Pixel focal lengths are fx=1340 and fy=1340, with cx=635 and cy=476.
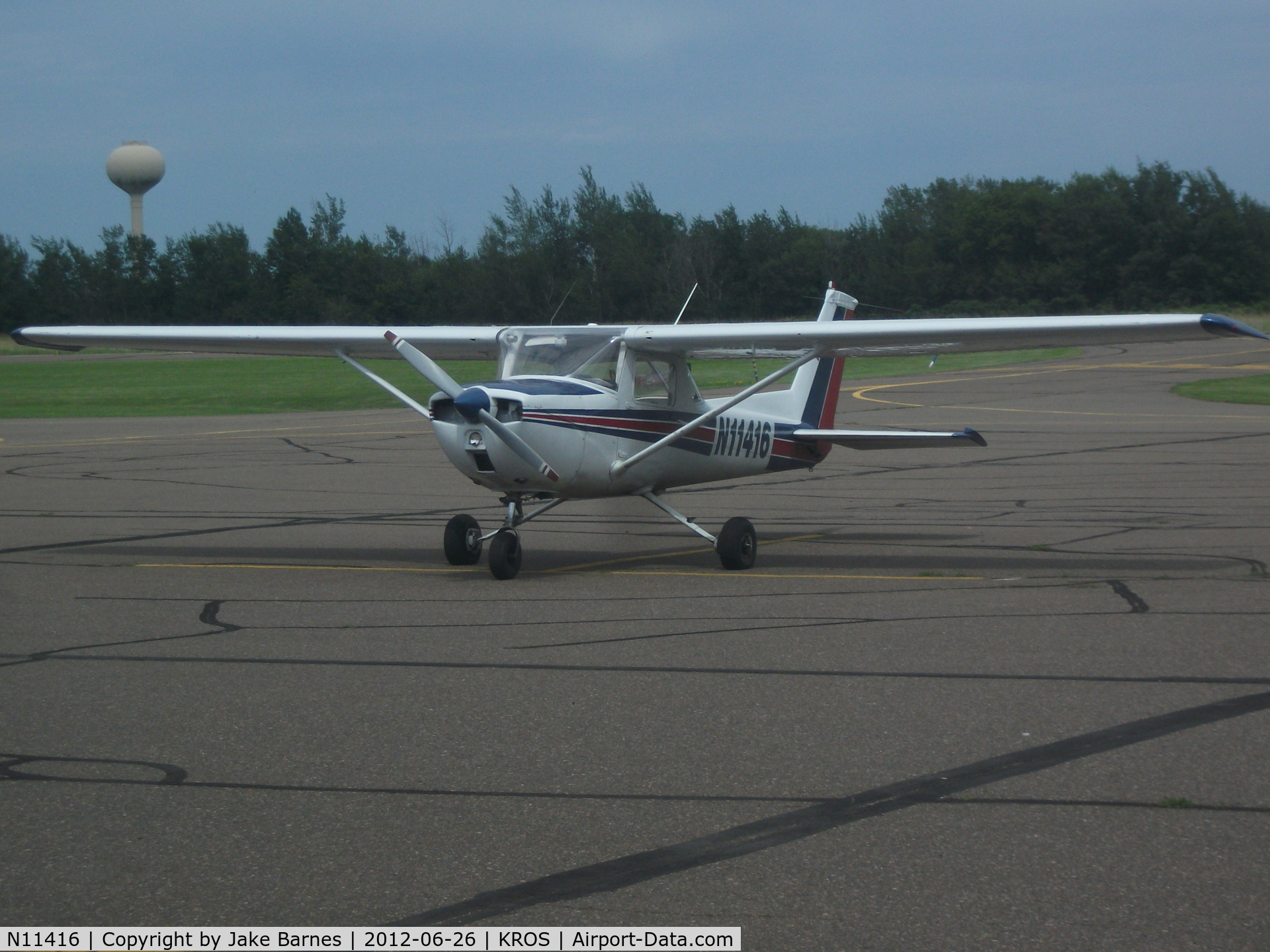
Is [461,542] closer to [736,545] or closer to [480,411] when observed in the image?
[480,411]

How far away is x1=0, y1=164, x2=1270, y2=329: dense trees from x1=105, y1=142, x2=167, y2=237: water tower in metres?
3.88

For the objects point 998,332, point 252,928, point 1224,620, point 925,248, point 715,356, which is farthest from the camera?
point 925,248

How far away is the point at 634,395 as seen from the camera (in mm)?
11688

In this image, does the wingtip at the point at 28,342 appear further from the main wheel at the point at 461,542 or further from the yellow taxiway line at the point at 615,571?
the main wheel at the point at 461,542

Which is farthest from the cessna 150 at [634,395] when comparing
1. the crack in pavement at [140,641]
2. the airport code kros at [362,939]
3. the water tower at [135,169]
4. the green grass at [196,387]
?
the water tower at [135,169]

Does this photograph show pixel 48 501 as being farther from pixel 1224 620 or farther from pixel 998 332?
pixel 1224 620

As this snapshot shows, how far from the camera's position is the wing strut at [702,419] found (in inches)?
447

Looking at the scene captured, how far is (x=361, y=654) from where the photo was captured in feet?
24.8

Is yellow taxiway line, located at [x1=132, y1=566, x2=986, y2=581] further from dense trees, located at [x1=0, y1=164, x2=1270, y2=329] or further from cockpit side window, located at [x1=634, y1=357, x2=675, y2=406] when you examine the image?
dense trees, located at [x1=0, y1=164, x2=1270, y2=329]

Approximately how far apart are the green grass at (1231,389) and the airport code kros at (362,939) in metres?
30.4

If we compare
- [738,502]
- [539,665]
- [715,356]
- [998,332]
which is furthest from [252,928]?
[738,502]

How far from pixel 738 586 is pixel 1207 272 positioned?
71156 mm

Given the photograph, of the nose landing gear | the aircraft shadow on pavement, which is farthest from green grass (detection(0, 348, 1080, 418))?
the nose landing gear

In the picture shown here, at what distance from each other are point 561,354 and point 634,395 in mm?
728
